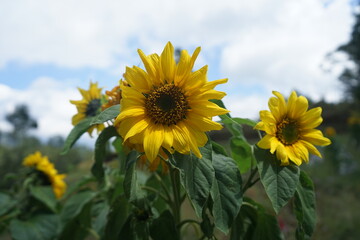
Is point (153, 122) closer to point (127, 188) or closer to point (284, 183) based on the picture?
point (127, 188)

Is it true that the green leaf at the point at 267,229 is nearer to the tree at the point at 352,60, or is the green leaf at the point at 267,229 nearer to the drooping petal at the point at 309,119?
the drooping petal at the point at 309,119

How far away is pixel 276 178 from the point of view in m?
→ 0.74

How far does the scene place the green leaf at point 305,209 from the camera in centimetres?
79

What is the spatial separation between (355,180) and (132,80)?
528cm

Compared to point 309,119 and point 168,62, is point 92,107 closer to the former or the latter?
point 168,62

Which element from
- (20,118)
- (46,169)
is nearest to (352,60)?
(46,169)

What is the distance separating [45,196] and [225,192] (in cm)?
115

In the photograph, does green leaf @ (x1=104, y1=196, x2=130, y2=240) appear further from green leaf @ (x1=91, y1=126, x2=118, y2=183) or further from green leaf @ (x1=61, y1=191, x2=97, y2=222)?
green leaf @ (x1=61, y1=191, x2=97, y2=222)

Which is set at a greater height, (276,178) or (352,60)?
(352,60)

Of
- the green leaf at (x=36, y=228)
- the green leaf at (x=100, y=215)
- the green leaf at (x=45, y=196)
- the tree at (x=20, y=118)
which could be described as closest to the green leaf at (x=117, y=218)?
the green leaf at (x=100, y=215)

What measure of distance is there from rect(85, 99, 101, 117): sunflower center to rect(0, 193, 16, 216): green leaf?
0.82m

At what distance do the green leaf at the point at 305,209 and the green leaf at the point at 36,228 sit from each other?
1052 millimetres

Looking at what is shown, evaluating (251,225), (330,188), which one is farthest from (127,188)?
(330,188)

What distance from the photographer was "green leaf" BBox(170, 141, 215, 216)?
2.14 ft
